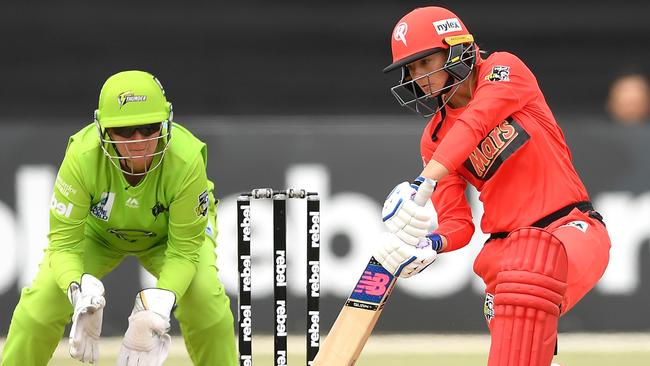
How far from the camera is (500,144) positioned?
5074mm

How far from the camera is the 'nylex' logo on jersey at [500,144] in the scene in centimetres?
506

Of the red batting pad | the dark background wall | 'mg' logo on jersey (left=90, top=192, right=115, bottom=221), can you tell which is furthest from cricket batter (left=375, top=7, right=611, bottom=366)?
the dark background wall

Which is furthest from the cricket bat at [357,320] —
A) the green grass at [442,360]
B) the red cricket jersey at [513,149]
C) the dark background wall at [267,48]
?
the dark background wall at [267,48]

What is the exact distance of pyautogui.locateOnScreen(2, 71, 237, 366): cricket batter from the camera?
16.5 ft

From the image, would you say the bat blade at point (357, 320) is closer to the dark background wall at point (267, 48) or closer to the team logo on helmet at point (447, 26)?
the team logo on helmet at point (447, 26)

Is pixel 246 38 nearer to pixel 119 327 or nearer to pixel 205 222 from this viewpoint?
pixel 119 327

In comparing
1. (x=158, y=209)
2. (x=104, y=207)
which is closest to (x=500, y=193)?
(x=158, y=209)

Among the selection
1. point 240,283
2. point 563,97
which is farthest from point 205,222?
point 563,97

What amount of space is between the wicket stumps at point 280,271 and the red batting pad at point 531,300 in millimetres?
1361

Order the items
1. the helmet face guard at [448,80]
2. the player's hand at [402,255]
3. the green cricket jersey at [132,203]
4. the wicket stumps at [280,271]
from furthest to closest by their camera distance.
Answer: the wicket stumps at [280,271] → the green cricket jersey at [132,203] → the helmet face guard at [448,80] → the player's hand at [402,255]

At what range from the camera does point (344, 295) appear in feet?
26.3

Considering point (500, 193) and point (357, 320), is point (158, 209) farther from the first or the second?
point (500, 193)

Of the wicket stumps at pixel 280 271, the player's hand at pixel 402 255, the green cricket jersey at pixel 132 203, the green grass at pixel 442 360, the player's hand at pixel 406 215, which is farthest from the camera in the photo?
the green grass at pixel 442 360

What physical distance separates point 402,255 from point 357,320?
41 centimetres
